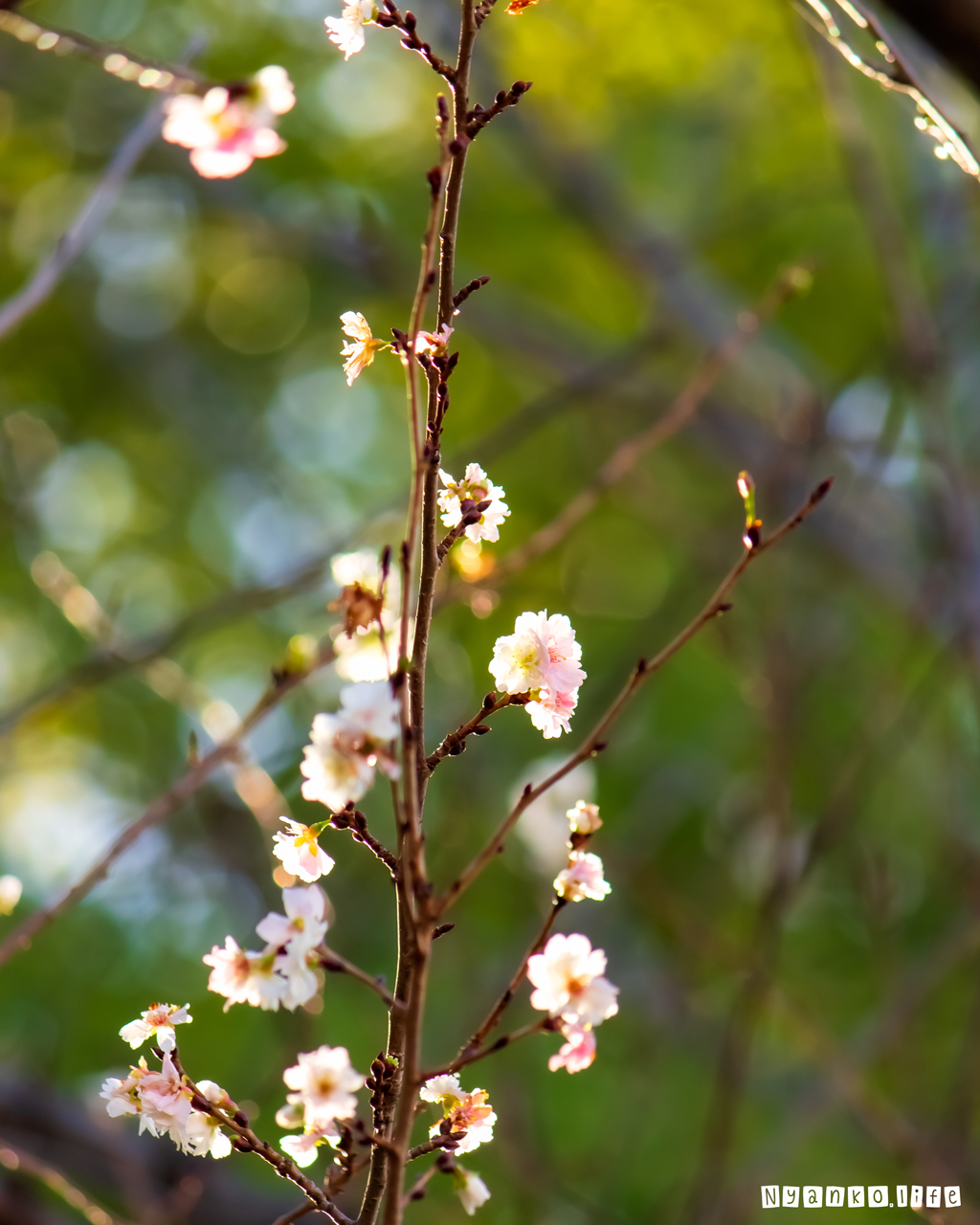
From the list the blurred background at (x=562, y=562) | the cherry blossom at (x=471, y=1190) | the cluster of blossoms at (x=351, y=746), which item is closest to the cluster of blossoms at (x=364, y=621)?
the cluster of blossoms at (x=351, y=746)

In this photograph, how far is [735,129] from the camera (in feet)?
15.4

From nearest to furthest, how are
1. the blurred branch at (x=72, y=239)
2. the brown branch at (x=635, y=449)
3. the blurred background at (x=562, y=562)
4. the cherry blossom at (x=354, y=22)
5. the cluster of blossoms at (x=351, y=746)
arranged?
the cluster of blossoms at (x=351, y=746) < the cherry blossom at (x=354, y=22) < the blurred branch at (x=72, y=239) < the brown branch at (x=635, y=449) < the blurred background at (x=562, y=562)

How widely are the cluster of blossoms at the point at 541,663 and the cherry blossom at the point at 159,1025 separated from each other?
13.8 inches

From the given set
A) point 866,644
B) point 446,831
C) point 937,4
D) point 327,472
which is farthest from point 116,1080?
point 327,472

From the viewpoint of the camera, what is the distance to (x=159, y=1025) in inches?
32.2

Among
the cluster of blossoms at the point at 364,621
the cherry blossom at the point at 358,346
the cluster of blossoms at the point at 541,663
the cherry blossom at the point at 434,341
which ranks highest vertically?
the cherry blossom at the point at 434,341

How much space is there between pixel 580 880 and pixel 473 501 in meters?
0.31

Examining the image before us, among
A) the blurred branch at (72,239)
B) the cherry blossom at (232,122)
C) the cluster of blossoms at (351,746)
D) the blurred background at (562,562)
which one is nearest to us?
the cluster of blossoms at (351,746)

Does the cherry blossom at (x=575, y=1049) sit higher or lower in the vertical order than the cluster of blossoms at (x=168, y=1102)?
higher

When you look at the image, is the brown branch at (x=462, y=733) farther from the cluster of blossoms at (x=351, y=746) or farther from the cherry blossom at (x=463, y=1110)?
the cherry blossom at (x=463, y=1110)

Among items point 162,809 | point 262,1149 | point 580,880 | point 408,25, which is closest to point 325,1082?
point 262,1149

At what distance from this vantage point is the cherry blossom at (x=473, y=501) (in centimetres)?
87

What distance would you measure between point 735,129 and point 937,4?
11.2 feet

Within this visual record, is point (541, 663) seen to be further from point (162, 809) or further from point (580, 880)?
point (162, 809)
